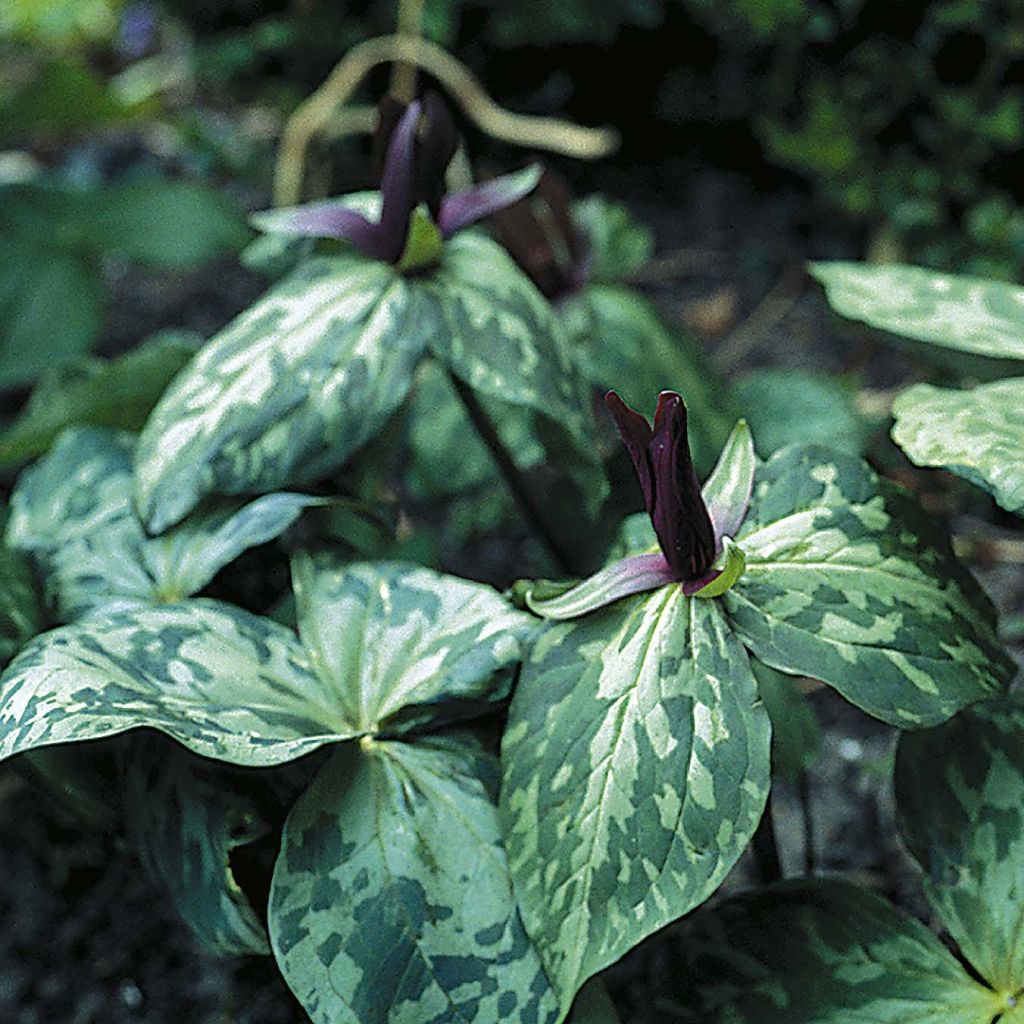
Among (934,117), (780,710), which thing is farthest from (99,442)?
(934,117)

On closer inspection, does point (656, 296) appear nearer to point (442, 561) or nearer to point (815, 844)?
point (442, 561)

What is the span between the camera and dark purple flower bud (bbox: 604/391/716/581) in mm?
698

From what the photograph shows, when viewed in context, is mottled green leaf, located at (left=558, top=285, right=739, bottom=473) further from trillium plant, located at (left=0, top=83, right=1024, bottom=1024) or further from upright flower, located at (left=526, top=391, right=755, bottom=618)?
upright flower, located at (left=526, top=391, right=755, bottom=618)

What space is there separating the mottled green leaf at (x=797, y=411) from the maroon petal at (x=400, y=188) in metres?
0.49

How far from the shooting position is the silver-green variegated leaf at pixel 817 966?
0.75m

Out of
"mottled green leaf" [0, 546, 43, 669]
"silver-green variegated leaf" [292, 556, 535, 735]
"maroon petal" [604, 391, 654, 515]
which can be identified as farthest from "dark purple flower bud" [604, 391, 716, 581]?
"mottled green leaf" [0, 546, 43, 669]

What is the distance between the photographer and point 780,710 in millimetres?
934

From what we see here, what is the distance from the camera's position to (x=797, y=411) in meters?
1.33

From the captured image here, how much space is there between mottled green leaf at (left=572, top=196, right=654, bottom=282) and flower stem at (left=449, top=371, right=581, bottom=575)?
0.95ft

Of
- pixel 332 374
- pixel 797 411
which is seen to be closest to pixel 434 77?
pixel 797 411

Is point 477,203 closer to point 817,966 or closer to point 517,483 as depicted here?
point 517,483

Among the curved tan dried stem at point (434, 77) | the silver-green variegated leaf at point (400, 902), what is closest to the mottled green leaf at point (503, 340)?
the silver-green variegated leaf at point (400, 902)

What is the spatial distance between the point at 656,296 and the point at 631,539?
3.48 ft

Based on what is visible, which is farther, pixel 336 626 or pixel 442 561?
pixel 442 561
